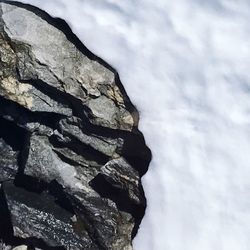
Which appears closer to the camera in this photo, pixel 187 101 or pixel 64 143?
pixel 187 101

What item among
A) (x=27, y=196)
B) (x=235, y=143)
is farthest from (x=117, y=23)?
(x=27, y=196)

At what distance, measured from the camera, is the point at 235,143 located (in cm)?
195

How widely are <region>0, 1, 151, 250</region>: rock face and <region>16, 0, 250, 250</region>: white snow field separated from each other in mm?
73

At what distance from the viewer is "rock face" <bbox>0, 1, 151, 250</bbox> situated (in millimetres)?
2107

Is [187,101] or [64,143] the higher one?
[187,101]

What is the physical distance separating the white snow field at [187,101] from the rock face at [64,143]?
7cm

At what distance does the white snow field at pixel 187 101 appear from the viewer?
195 centimetres

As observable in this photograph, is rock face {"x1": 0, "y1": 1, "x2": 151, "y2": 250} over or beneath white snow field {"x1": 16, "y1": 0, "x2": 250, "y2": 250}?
beneath

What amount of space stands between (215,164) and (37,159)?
26.7 inches

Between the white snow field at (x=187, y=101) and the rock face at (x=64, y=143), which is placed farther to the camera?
the rock face at (x=64, y=143)

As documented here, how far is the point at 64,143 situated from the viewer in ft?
7.21

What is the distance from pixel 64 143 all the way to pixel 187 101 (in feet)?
1.66

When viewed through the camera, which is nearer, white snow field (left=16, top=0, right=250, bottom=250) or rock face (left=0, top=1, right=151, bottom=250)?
white snow field (left=16, top=0, right=250, bottom=250)

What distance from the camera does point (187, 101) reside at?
2.00 meters
